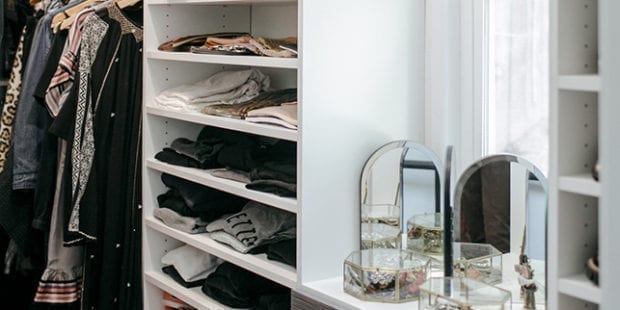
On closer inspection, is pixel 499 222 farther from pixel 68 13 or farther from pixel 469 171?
pixel 68 13

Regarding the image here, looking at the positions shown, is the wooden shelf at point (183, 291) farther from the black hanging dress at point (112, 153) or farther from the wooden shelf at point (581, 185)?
the wooden shelf at point (581, 185)

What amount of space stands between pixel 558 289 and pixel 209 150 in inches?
51.4

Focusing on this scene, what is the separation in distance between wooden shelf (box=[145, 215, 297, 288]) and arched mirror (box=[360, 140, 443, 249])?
200 mm

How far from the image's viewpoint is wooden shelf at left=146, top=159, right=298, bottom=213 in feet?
6.66

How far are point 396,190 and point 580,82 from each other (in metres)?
0.84

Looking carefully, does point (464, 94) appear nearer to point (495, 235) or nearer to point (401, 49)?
point (401, 49)

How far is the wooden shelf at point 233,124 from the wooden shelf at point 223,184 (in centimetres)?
15

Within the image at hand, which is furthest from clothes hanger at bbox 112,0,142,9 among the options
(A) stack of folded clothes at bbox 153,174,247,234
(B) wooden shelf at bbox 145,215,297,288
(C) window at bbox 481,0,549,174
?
(C) window at bbox 481,0,549,174

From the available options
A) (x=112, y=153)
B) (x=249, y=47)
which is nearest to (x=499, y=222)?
(x=249, y=47)

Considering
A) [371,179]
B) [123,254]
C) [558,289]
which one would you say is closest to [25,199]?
[123,254]

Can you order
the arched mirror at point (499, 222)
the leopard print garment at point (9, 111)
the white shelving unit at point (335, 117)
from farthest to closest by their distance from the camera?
the leopard print garment at point (9, 111), the white shelving unit at point (335, 117), the arched mirror at point (499, 222)

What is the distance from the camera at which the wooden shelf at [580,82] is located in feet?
4.21

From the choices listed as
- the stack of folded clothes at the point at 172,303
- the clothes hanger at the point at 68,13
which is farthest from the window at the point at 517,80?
the clothes hanger at the point at 68,13

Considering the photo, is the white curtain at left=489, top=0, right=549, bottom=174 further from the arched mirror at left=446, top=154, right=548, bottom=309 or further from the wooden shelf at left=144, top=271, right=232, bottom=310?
the wooden shelf at left=144, top=271, right=232, bottom=310
